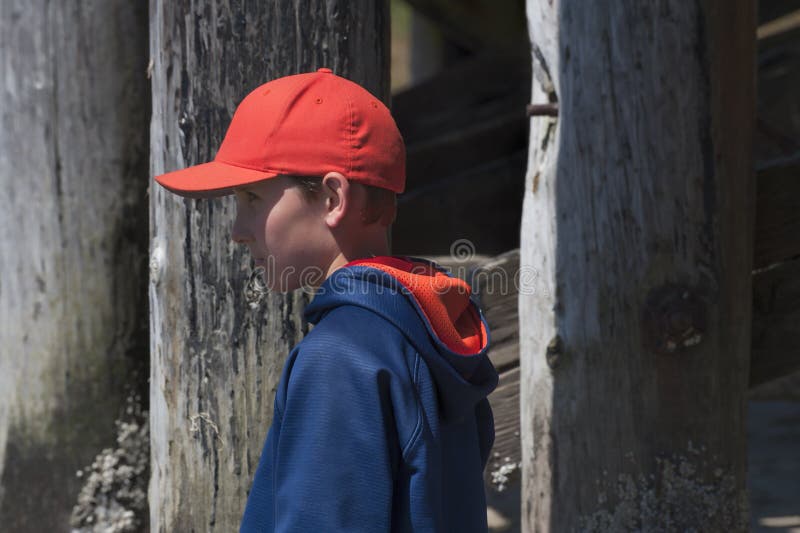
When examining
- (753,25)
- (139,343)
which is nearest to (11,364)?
(139,343)

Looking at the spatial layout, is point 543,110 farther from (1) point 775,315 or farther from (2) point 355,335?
(2) point 355,335

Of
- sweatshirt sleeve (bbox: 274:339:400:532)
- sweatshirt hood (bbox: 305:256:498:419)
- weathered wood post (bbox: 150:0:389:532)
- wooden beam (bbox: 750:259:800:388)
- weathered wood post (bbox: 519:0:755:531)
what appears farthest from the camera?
wooden beam (bbox: 750:259:800:388)

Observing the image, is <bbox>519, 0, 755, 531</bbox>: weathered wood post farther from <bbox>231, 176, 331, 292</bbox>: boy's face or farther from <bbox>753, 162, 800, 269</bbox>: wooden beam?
<bbox>231, 176, 331, 292</bbox>: boy's face

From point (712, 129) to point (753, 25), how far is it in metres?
0.32

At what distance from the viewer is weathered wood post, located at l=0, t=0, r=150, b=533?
287 centimetres

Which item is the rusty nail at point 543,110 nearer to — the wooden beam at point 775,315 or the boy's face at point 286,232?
the wooden beam at point 775,315

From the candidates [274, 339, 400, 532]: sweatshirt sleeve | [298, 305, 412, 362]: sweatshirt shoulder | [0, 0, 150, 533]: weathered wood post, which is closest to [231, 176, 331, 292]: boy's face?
[298, 305, 412, 362]: sweatshirt shoulder

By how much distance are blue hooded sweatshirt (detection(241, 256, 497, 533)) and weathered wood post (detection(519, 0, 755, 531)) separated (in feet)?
3.53

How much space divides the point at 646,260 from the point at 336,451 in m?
1.44

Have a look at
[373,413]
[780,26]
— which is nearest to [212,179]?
[373,413]

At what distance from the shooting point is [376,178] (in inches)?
64.3

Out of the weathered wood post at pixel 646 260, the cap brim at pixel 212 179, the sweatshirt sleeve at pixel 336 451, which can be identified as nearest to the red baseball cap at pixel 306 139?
the cap brim at pixel 212 179

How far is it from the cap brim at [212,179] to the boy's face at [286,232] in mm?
29

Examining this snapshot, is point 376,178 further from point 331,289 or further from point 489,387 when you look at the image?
point 489,387
